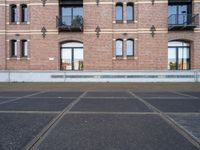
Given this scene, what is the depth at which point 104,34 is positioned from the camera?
23047 mm

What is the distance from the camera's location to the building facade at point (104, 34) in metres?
22.7

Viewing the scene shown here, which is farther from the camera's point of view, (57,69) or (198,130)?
(57,69)

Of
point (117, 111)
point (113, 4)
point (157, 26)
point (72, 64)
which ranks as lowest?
point (117, 111)

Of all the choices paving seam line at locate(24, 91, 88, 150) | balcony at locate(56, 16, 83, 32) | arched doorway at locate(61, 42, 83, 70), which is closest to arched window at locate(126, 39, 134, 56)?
arched doorway at locate(61, 42, 83, 70)

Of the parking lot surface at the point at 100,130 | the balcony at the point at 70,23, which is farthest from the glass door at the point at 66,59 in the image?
the parking lot surface at the point at 100,130

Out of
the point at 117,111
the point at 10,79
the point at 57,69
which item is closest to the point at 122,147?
the point at 117,111

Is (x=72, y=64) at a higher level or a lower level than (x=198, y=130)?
higher

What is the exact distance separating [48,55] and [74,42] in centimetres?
317

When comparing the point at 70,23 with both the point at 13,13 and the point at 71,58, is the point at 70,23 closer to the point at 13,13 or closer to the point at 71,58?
the point at 71,58

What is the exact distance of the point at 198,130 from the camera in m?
4.64

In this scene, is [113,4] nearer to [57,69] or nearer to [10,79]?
[57,69]

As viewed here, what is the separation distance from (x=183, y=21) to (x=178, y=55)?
3571 millimetres

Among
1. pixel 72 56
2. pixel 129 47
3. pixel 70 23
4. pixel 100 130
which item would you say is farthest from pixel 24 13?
pixel 100 130

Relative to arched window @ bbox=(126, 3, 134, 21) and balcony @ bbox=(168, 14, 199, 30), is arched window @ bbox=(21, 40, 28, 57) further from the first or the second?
balcony @ bbox=(168, 14, 199, 30)
